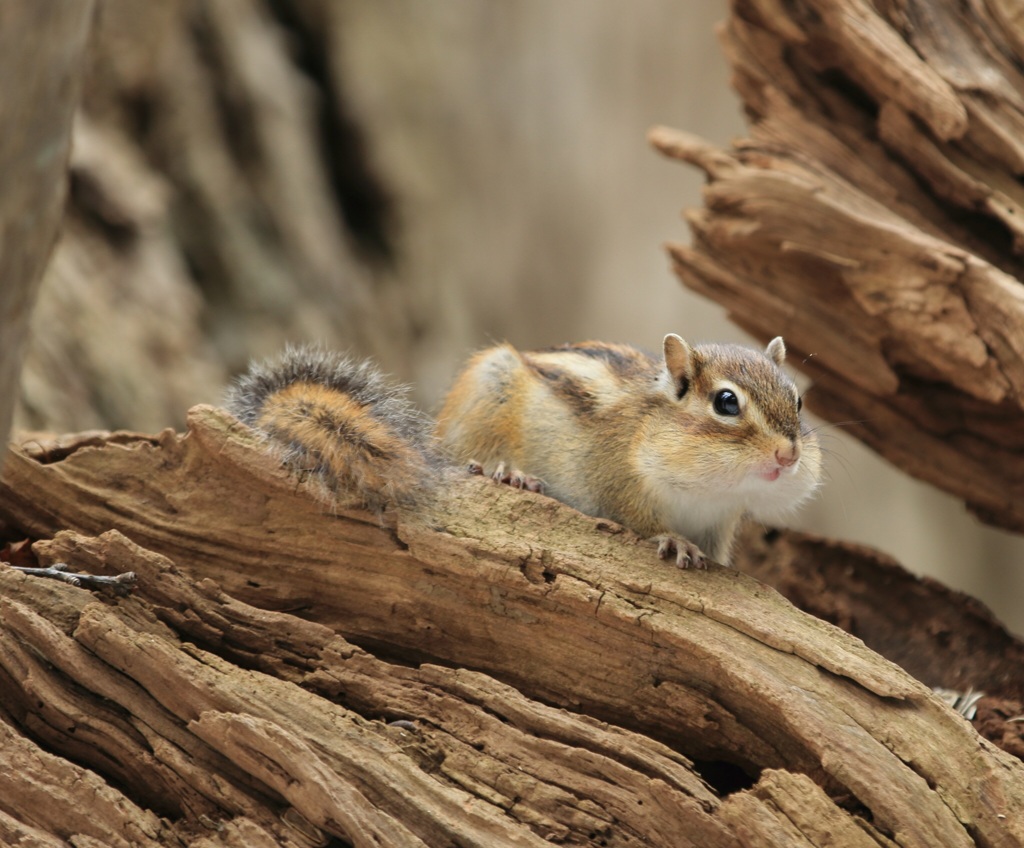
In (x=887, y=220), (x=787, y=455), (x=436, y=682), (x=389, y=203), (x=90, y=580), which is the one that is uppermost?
(x=389, y=203)

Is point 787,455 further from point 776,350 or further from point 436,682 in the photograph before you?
point 436,682

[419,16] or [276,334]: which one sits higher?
[419,16]

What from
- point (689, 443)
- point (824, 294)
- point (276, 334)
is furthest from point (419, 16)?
point (689, 443)

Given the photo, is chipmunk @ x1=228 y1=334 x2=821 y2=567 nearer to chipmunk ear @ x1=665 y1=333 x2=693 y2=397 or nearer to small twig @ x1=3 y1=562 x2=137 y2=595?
chipmunk ear @ x1=665 y1=333 x2=693 y2=397

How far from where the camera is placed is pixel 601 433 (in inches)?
142

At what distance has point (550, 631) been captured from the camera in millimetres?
2980

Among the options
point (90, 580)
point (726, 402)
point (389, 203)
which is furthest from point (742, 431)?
point (389, 203)

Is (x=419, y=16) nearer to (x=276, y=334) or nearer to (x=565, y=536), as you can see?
(x=276, y=334)

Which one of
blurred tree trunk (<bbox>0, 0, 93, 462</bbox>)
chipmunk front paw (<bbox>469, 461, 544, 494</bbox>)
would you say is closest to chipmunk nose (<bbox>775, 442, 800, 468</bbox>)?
chipmunk front paw (<bbox>469, 461, 544, 494</bbox>)

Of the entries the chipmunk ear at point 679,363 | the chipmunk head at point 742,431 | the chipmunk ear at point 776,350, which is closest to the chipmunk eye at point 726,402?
the chipmunk head at point 742,431

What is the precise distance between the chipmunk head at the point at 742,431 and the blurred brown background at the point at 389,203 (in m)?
3.21

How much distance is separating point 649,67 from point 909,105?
610cm

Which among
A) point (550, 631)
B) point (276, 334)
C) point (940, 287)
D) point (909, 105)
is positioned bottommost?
point (550, 631)

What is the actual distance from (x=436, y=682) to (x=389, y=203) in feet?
21.4
